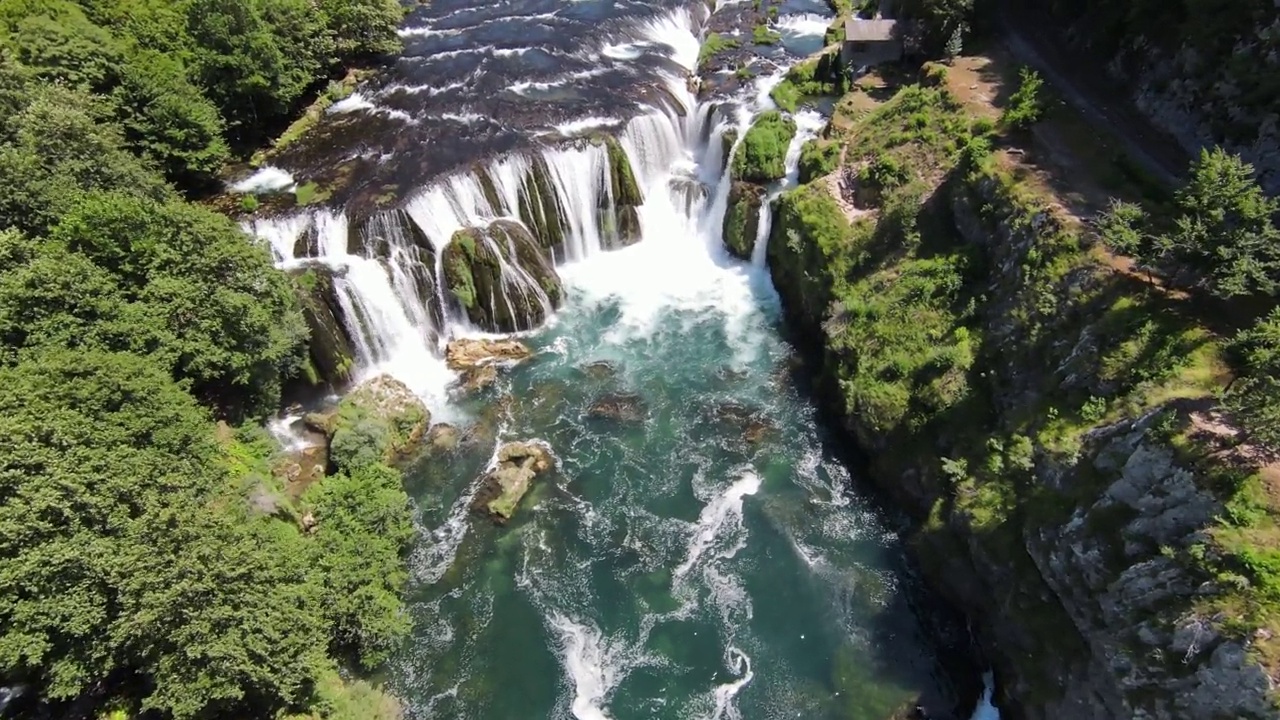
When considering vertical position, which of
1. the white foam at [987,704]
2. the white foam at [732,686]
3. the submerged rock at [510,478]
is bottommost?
the white foam at [987,704]

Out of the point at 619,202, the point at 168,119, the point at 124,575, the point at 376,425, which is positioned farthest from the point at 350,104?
the point at 124,575

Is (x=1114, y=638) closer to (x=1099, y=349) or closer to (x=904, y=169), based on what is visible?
(x=1099, y=349)

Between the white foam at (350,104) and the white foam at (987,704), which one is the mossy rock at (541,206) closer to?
the white foam at (350,104)

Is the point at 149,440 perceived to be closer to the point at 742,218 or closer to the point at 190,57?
the point at 190,57

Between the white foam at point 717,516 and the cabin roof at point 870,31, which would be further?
the cabin roof at point 870,31

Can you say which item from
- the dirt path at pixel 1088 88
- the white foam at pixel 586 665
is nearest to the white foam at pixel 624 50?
the dirt path at pixel 1088 88
